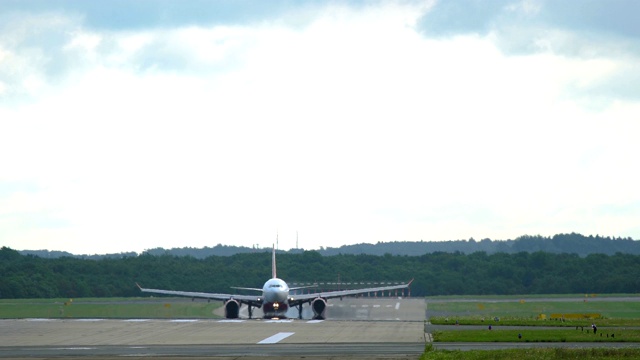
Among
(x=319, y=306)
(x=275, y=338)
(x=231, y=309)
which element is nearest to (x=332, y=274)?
(x=319, y=306)

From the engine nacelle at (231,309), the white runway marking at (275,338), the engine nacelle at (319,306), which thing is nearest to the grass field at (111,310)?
the engine nacelle at (231,309)

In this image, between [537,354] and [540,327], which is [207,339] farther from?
[540,327]

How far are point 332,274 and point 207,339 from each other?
11062cm

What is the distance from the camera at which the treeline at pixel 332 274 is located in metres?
155

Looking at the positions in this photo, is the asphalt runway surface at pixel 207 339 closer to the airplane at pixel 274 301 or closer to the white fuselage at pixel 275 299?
the white fuselage at pixel 275 299

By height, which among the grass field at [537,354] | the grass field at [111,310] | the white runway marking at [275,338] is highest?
the grass field at [111,310]

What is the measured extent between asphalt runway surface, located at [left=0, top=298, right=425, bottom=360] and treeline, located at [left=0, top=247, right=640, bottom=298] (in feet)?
258

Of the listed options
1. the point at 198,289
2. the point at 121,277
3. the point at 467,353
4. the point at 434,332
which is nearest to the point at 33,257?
the point at 121,277

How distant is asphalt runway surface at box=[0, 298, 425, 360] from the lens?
47.7m

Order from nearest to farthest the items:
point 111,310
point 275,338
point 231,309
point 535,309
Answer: point 275,338 < point 231,309 < point 535,309 < point 111,310

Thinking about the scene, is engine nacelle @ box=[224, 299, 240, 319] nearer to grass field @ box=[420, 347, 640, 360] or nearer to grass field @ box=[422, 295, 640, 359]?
grass field @ box=[422, 295, 640, 359]

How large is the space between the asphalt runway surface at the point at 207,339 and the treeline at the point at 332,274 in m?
78.7

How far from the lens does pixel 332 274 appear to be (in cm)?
16875

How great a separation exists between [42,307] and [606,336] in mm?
72796
